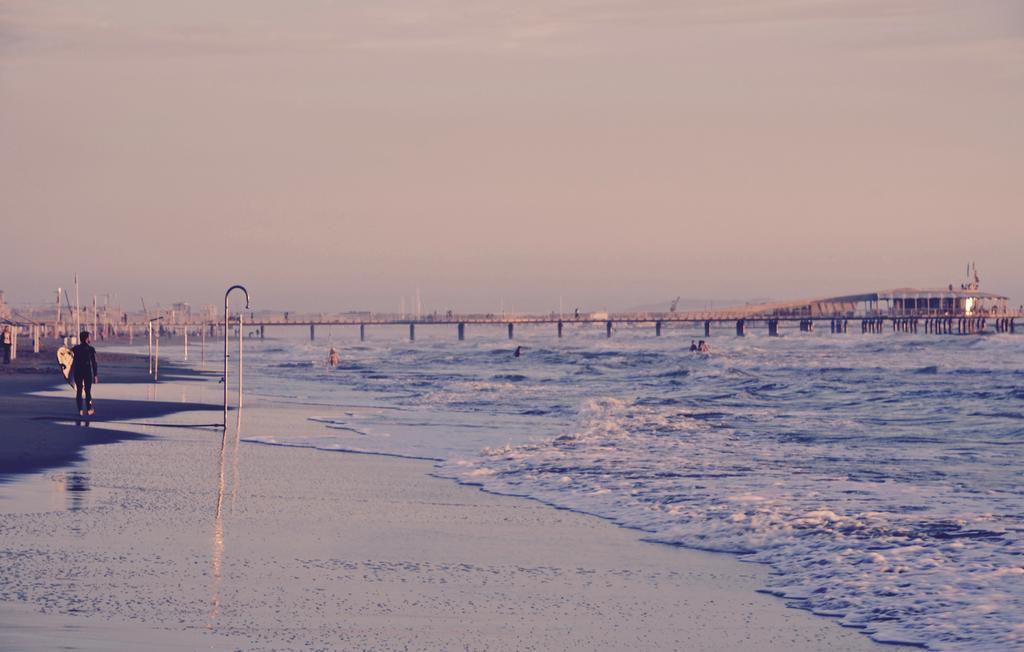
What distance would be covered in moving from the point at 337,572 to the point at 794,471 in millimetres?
7543

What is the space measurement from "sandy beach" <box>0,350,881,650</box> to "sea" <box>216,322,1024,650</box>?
0.53m

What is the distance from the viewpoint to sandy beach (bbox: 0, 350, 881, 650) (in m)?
6.20

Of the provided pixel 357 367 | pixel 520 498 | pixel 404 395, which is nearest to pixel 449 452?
pixel 520 498

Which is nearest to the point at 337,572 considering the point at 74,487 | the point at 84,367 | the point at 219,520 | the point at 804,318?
the point at 219,520

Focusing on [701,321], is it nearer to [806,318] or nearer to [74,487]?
[806,318]

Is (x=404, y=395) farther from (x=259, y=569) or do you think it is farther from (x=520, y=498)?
(x=259, y=569)

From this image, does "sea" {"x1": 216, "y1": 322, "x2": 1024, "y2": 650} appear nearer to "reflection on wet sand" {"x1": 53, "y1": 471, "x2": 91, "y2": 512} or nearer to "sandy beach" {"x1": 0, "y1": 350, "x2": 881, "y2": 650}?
"sandy beach" {"x1": 0, "y1": 350, "x2": 881, "y2": 650}

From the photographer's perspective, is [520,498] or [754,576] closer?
[754,576]

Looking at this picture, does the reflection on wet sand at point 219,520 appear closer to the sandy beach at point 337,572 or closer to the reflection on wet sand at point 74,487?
the sandy beach at point 337,572

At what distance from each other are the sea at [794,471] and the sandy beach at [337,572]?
526mm

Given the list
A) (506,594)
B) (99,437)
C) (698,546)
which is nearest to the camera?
(506,594)

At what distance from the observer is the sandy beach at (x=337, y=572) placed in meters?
6.20

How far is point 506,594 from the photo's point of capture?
23.8 feet

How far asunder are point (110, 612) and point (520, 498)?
5.70 meters
